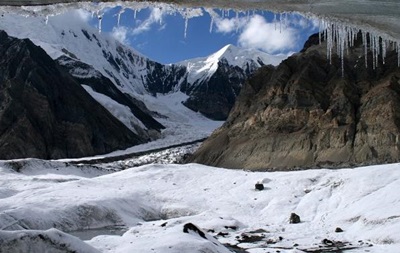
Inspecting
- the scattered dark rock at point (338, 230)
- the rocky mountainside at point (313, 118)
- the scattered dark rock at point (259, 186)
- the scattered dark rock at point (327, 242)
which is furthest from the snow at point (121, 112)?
the scattered dark rock at point (327, 242)

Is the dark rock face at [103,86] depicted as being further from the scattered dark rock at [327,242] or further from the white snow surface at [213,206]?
the scattered dark rock at [327,242]

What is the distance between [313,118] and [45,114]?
59936mm

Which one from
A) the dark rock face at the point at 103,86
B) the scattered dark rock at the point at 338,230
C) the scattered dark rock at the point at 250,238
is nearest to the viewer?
the scattered dark rock at the point at 250,238

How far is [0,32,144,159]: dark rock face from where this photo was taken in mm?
102375

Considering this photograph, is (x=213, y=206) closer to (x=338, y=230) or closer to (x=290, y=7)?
(x=338, y=230)

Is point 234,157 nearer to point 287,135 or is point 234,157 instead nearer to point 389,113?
point 287,135

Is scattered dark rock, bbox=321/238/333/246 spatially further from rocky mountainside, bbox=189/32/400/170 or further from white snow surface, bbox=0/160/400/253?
rocky mountainside, bbox=189/32/400/170

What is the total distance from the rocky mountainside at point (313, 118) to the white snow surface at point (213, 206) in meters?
27.9

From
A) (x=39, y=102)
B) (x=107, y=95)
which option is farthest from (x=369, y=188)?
(x=107, y=95)

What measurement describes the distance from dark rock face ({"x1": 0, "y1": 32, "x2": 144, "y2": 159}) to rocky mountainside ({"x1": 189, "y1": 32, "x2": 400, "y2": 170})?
33.7 meters

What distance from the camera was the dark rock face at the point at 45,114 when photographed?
A: 102375 mm

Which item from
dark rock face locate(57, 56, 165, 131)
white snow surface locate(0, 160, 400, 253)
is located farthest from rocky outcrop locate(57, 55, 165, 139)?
white snow surface locate(0, 160, 400, 253)

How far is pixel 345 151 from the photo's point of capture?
2813 inches

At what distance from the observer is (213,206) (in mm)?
39844
